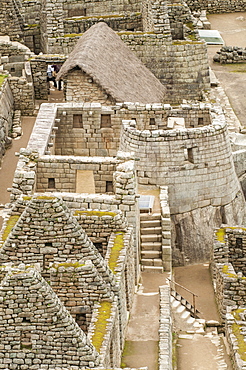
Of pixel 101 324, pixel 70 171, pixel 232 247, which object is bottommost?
pixel 232 247

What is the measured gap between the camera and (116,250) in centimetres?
3409

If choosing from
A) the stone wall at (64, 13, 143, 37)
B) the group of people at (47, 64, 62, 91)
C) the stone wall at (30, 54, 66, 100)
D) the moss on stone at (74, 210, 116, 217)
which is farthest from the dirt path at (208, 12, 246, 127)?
the moss on stone at (74, 210, 116, 217)

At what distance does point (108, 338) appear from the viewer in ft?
97.3

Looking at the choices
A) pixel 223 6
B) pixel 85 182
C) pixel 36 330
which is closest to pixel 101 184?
pixel 85 182

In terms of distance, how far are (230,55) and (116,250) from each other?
30290mm

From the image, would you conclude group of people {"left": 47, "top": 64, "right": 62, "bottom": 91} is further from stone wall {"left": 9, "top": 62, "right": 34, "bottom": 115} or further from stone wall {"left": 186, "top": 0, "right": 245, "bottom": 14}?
stone wall {"left": 186, "top": 0, "right": 245, "bottom": 14}

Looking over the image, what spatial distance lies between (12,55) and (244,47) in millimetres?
13596

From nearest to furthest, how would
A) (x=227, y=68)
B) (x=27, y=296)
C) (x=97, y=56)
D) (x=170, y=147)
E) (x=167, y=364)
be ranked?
(x=27, y=296), (x=167, y=364), (x=170, y=147), (x=97, y=56), (x=227, y=68)

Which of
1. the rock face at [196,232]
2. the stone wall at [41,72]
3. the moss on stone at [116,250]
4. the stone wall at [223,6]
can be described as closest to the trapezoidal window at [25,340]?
the moss on stone at [116,250]

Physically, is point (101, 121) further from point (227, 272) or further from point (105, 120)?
point (227, 272)

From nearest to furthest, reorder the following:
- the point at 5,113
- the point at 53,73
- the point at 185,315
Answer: the point at 185,315
the point at 5,113
the point at 53,73

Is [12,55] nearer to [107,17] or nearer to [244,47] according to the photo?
[107,17]

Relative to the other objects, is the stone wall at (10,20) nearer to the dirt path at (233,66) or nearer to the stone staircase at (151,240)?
the dirt path at (233,66)

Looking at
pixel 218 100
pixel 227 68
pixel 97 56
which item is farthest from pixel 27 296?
pixel 227 68
